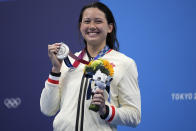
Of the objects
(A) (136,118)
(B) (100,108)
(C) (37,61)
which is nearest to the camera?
(B) (100,108)

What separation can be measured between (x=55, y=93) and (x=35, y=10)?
170 centimetres

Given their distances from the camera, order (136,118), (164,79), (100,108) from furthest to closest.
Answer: (164,79) → (136,118) → (100,108)

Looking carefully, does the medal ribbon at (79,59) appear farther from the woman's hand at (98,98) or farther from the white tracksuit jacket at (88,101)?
the woman's hand at (98,98)

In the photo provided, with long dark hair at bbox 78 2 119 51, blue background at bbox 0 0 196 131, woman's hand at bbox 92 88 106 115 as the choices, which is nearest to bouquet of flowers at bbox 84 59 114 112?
woman's hand at bbox 92 88 106 115

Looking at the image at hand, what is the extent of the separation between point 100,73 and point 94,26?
311 mm

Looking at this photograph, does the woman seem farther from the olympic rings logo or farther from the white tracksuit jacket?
the olympic rings logo

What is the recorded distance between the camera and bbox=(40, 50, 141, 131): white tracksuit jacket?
1.21m

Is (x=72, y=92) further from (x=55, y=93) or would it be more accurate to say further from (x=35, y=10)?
(x=35, y=10)

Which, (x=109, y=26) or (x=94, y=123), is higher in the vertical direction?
(x=109, y=26)

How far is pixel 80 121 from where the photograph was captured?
1.21 m

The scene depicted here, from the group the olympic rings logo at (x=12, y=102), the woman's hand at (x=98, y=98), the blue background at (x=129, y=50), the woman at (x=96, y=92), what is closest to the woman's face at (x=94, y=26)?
the woman at (x=96, y=92)

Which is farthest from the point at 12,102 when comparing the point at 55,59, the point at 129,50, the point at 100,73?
the point at 100,73

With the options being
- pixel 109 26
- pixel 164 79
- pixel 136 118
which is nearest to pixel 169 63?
pixel 164 79

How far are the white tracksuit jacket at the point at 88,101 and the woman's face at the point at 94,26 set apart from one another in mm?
99
